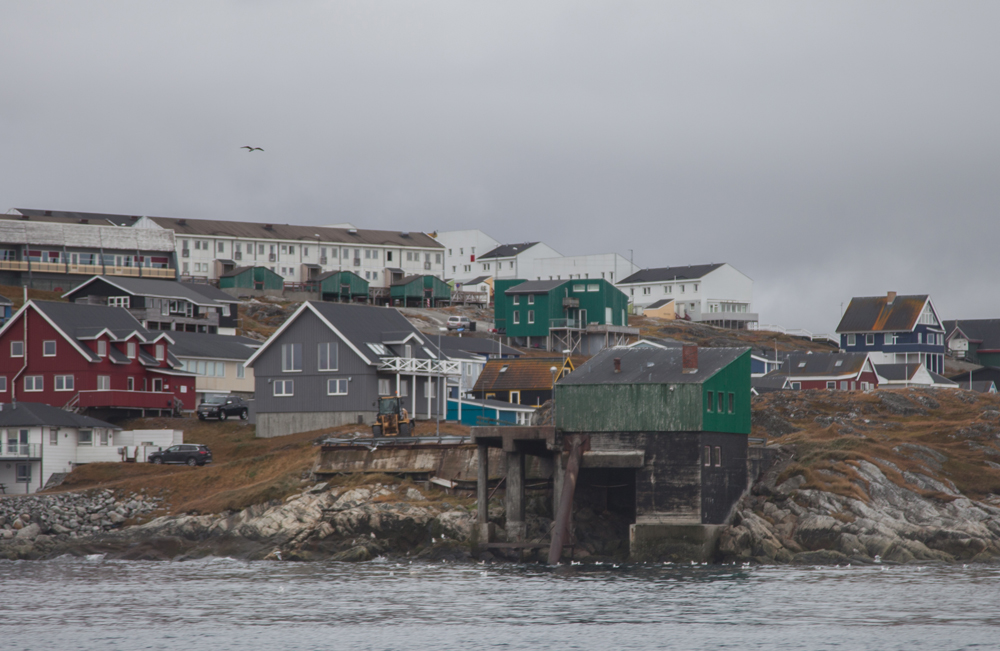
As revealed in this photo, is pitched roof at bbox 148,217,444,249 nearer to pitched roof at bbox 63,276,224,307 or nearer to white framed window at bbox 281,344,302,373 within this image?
pitched roof at bbox 63,276,224,307

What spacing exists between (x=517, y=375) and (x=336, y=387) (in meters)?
23.1

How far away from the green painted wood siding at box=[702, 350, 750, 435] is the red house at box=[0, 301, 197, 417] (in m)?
39.8

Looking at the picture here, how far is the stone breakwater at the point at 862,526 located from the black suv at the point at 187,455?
2954cm

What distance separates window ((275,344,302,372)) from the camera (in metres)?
76.8

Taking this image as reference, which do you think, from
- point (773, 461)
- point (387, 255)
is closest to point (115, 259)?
point (387, 255)

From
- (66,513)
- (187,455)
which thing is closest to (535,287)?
(187,455)

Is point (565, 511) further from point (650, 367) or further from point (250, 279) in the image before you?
point (250, 279)

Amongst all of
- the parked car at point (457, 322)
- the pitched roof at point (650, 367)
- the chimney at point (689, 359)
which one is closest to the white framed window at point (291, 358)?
the pitched roof at point (650, 367)

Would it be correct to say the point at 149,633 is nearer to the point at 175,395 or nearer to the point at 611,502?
the point at 611,502

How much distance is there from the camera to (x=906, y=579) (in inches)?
1898

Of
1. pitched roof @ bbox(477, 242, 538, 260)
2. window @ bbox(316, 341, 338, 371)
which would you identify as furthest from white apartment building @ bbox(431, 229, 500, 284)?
window @ bbox(316, 341, 338, 371)

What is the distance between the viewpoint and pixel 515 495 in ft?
186

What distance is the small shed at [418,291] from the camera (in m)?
154

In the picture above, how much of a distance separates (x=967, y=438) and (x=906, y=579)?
2285 cm
